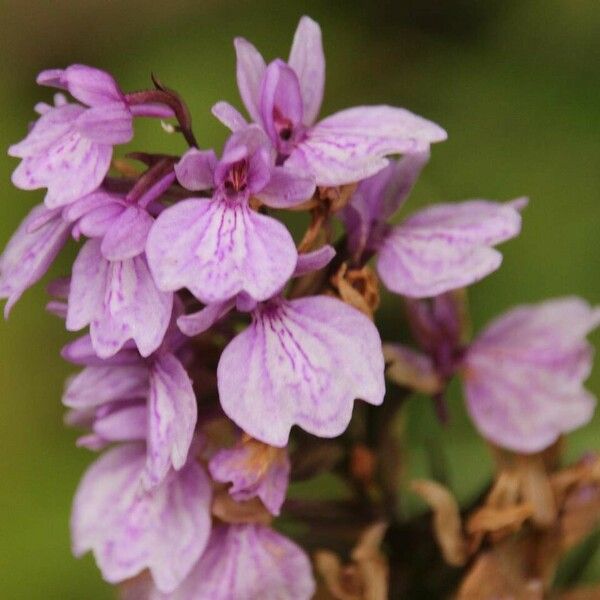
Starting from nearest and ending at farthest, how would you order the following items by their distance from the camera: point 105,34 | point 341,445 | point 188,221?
point 188,221
point 341,445
point 105,34

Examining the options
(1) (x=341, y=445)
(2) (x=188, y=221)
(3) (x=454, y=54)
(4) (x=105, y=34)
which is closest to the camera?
(2) (x=188, y=221)

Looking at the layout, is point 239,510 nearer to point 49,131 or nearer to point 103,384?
point 103,384

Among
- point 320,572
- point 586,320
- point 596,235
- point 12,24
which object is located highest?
point 586,320

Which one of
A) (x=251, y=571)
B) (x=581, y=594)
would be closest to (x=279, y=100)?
(x=251, y=571)

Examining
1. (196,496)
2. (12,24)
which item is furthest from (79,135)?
(12,24)

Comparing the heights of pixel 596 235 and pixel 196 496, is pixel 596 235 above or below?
below

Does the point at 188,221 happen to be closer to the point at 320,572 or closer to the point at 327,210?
the point at 327,210

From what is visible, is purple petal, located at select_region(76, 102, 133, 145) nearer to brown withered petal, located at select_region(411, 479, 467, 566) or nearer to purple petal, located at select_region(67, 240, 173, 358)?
purple petal, located at select_region(67, 240, 173, 358)
